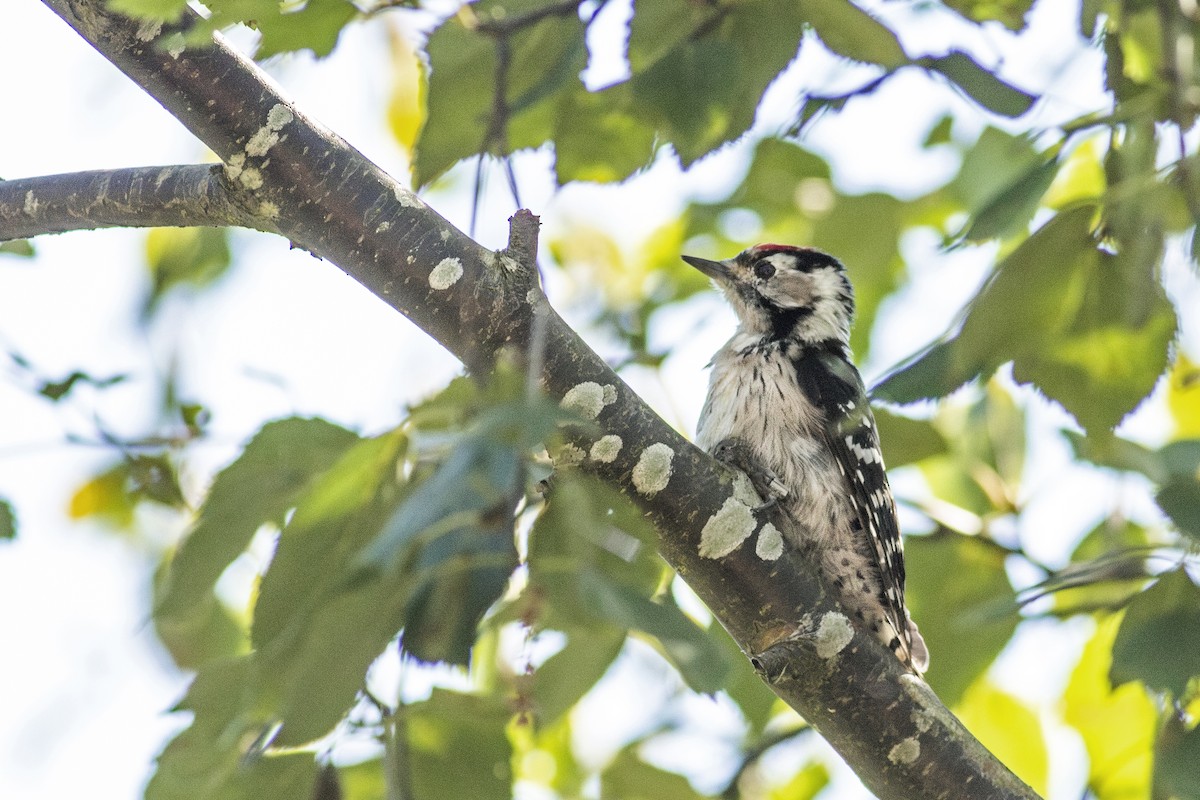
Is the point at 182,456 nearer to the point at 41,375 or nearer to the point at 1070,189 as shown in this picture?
the point at 41,375

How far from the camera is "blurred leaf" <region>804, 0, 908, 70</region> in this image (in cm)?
223

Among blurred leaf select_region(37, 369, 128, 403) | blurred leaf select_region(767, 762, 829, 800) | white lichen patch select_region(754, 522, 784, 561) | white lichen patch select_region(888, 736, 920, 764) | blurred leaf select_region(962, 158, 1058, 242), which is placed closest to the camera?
blurred leaf select_region(962, 158, 1058, 242)

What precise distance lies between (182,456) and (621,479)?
189 cm

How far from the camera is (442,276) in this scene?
2.13m

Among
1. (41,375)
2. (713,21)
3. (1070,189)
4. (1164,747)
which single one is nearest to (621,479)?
(713,21)

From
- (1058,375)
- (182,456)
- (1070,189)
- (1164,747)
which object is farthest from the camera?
(1070,189)

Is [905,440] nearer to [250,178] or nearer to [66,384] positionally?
[250,178]

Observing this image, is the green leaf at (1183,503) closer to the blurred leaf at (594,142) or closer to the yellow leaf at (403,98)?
the blurred leaf at (594,142)

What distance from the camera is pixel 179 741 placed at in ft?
7.16

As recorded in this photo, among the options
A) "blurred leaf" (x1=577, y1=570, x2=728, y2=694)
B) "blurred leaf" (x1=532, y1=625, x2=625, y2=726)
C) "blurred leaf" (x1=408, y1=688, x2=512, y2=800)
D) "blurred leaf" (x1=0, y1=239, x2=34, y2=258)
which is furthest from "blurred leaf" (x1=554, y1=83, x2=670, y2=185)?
"blurred leaf" (x1=577, y1=570, x2=728, y2=694)

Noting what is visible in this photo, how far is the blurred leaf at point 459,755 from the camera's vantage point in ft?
7.28

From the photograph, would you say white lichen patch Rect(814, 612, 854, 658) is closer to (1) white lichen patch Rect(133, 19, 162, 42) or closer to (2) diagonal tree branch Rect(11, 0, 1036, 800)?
(2) diagonal tree branch Rect(11, 0, 1036, 800)

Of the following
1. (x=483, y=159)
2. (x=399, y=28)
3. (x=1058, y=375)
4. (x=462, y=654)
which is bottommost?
(x=462, y=654)

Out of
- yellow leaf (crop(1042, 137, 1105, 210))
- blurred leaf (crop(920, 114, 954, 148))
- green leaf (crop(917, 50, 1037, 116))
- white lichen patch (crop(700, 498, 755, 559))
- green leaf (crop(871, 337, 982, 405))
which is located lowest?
white lichen patch (crop(700, 498, 755, 559))
